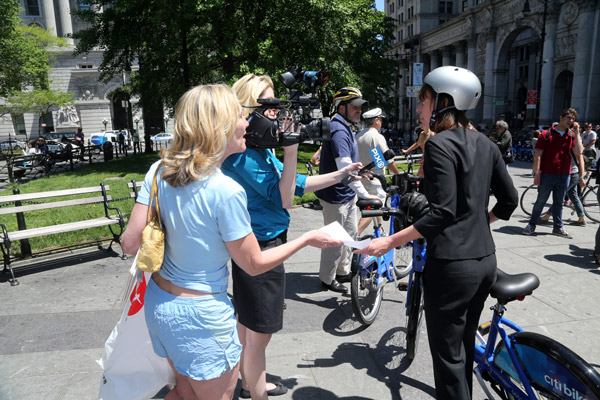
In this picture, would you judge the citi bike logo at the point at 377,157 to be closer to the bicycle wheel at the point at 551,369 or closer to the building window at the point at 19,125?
the bicycle wheel at the point at 551,369

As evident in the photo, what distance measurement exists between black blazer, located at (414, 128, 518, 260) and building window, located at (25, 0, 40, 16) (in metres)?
73.6

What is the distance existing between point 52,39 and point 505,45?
4567cm

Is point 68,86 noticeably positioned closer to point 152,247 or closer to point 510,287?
point 152,247

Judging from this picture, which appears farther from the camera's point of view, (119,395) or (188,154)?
(119,395)

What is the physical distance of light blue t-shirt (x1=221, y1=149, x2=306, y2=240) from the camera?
2.62 metres

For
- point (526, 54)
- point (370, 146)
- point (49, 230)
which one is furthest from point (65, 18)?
point (370, 146)

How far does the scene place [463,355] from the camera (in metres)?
2.40

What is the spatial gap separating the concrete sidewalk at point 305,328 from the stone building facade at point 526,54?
2587 cm

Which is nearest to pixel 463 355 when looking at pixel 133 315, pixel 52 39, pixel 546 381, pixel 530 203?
pixel 546 381

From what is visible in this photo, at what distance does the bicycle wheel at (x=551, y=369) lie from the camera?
2.12 meters

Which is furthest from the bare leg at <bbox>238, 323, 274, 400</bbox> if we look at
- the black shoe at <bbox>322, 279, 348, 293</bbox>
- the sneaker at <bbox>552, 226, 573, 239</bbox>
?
the sneaker at <bbox>552, 226, 573, 239</bbox>

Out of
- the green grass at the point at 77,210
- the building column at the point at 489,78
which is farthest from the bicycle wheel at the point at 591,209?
the building column at the point at 489,78

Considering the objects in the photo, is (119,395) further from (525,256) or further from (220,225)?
(525,256)

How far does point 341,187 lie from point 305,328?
1577 millimetres
